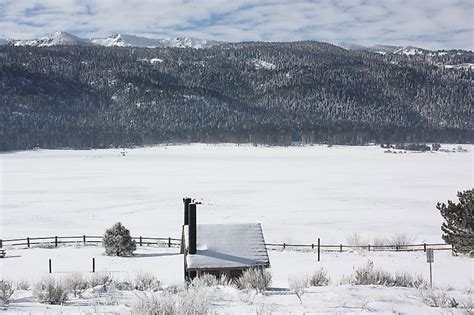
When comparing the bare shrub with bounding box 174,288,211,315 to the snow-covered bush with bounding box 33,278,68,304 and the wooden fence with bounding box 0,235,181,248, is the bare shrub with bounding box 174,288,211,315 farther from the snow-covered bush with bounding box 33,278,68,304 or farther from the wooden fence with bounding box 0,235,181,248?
the wooden fence with bounding box 0,235,181,248

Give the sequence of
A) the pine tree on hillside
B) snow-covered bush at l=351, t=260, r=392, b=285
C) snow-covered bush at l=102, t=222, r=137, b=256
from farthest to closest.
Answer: snow-covered bush at l=102, t=222, r=137, b=256 < the pine tree on hillside < snow-covered bush at l=351, t=260, r=392, b=285

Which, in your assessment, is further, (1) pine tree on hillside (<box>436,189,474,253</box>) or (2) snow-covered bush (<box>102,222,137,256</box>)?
(2) snow-covered bush (<box>102,222,137,256</box>)

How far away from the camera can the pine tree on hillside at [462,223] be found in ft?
74.9

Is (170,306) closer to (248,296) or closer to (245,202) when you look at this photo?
(248,296)

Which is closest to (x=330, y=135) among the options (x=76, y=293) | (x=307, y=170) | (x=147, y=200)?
(x=307, y=170)

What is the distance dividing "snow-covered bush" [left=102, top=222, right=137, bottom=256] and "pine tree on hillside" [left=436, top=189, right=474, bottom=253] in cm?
1470

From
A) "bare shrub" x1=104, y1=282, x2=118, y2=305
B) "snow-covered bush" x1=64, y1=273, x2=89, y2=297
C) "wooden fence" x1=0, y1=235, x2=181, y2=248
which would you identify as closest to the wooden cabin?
"snow-covered bush" x1=64, y1=273, x2=89, y2=297

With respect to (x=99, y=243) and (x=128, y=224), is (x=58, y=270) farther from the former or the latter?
(x=128, y=224)

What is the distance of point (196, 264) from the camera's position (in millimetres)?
17703

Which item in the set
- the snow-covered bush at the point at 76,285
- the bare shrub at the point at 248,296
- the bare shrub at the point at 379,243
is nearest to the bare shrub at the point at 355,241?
the bare shrub at the point at 379,243

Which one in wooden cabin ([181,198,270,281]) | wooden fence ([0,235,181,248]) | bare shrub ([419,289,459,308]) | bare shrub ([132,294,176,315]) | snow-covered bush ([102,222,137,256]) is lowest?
wooden fence ([0,235,181,248])

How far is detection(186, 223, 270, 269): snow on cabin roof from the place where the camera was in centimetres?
1794

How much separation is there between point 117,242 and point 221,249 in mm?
9076

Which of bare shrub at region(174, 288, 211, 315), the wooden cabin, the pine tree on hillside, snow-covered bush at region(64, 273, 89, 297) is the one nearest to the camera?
bare shrub at region(174, 288, 211, 315)
